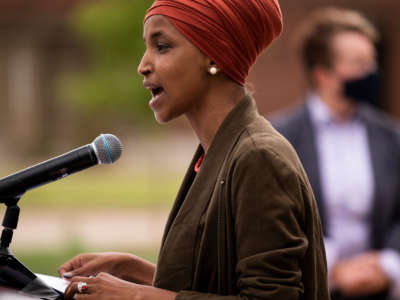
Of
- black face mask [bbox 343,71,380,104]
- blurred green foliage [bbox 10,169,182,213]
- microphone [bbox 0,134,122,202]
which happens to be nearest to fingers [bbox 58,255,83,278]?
microphone [bbox 0,134,122,202]

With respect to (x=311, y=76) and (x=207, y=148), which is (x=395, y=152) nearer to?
(x=311, y=76)

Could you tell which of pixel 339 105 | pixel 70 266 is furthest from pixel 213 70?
pixel 339 105

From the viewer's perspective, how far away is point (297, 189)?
77.8 inches

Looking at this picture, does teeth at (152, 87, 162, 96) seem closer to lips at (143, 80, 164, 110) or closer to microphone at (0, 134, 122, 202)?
lips at (143, 80, 164, 110)

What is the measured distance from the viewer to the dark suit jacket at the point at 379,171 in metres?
4.77

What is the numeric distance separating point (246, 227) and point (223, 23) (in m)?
0.60

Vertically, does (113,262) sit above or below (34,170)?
below

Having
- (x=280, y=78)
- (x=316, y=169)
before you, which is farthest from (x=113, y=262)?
(x=280, y=78)

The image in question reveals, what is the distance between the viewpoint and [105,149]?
6.66 feet

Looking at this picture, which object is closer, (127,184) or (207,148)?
(207,148)

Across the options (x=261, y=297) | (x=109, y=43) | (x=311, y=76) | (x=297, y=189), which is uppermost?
(x=109, y=43)

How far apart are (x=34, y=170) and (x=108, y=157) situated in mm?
203

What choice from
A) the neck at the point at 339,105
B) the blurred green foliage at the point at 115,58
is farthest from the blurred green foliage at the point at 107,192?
the neck at the point at 339,105

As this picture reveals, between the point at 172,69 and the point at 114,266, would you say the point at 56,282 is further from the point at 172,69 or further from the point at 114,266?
the point at 172,69
